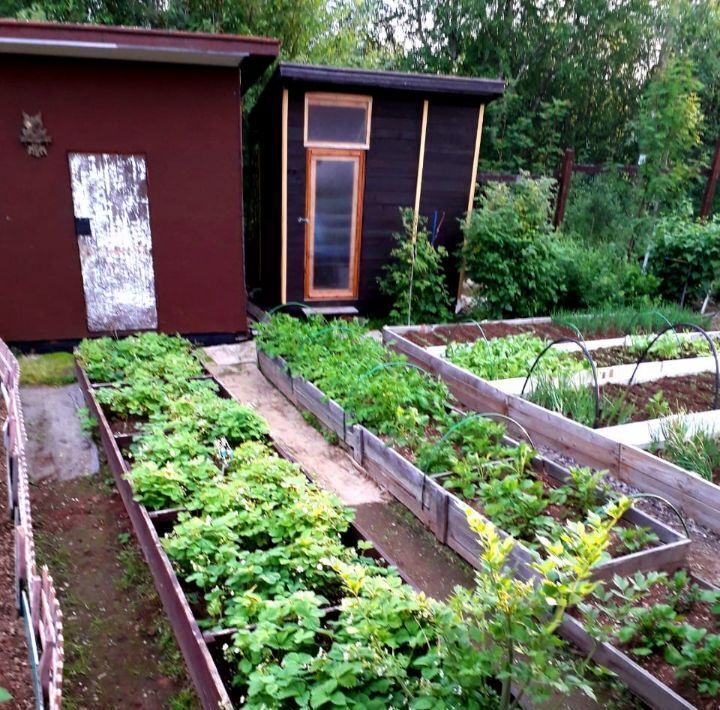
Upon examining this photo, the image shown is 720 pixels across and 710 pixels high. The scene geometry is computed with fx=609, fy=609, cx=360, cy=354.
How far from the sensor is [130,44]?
528cm

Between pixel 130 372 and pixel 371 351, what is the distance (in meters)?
2.00

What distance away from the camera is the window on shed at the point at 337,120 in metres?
7.05

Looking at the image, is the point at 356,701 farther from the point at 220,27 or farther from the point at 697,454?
the point at 220,27

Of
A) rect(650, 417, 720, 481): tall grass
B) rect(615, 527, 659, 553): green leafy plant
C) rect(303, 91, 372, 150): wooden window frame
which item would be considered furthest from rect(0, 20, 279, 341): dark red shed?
rect(615, 527, 659, 553): green leafy plant

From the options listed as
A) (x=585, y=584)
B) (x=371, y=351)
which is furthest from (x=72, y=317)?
(x=585, y=584)

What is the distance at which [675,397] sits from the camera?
200 inches

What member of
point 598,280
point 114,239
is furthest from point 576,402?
point 114,239

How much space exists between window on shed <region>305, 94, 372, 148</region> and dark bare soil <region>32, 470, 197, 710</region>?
4.83 m

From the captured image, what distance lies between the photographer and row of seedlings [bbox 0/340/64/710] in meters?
1.50

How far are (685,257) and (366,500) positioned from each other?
6070mm

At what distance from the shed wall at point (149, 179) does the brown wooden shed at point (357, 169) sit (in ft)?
3.45

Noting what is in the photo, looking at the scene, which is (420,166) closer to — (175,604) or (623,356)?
(623,356)

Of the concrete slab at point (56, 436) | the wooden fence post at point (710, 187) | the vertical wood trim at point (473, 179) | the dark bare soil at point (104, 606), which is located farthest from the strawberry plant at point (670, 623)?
the wooden fence post at point (710, 187)

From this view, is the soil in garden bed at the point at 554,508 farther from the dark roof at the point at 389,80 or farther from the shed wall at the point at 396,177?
the dark roof at the point at 389,80
